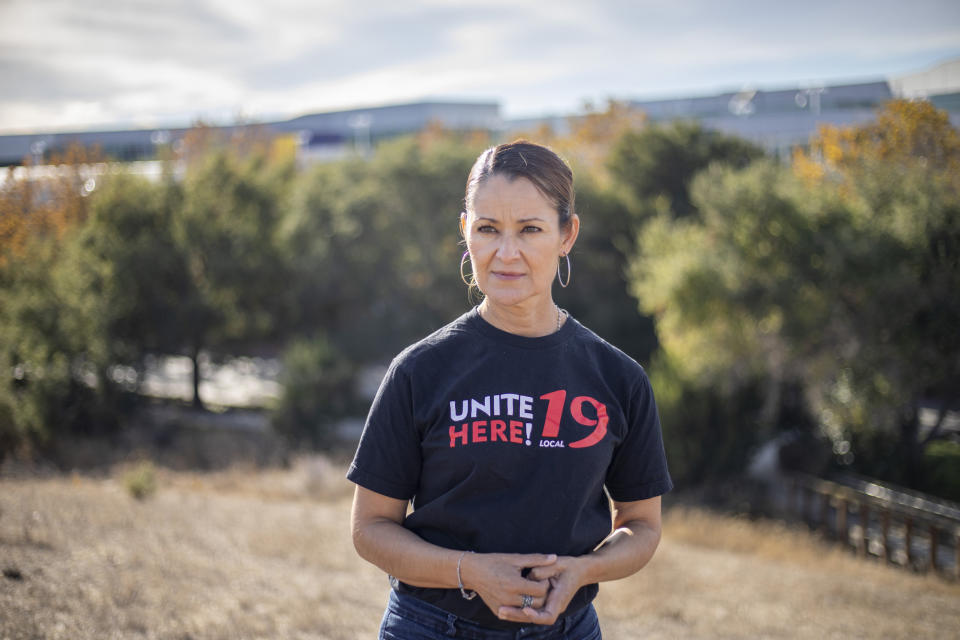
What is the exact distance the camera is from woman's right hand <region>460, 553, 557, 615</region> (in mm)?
2070

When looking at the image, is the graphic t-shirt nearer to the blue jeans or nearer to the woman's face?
the blue jeans

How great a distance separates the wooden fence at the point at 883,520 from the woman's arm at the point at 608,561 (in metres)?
12.2

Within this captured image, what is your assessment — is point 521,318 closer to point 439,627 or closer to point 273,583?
point 439,627

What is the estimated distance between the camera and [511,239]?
227cm

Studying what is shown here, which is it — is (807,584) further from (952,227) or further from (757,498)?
(952,227)

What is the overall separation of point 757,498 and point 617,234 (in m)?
12.0

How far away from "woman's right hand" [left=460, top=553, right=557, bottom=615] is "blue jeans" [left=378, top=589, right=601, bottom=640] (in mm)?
141

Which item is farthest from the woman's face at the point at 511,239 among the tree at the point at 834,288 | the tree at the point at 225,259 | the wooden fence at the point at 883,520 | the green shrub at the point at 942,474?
the tree at the point at 225,259

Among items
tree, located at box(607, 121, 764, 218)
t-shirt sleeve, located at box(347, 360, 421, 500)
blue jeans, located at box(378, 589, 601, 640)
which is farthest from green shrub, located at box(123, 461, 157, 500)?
tree, located at box(607, 121, 764, 218)

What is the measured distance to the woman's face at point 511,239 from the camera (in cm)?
226

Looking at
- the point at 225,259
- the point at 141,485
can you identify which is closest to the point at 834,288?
the point at 141,485

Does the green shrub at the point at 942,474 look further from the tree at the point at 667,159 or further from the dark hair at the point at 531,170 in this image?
the dark hair at the point at 531,170

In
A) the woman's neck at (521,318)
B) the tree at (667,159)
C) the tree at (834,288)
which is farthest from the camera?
the tree at (667,159)

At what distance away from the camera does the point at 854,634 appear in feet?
21.6
